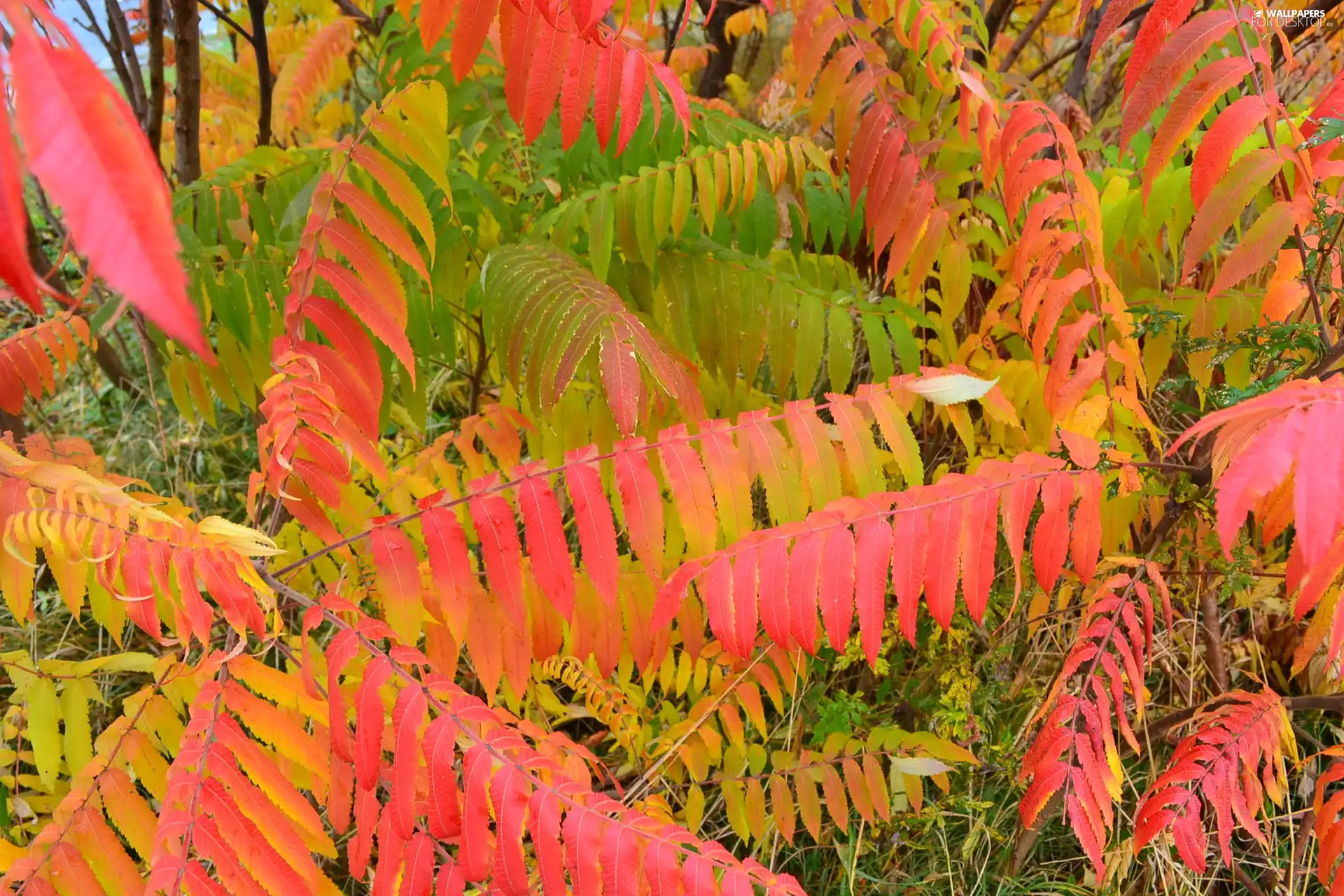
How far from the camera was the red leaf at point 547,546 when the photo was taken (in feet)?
4.23

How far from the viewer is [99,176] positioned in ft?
1.33

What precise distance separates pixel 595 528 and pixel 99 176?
935 mm

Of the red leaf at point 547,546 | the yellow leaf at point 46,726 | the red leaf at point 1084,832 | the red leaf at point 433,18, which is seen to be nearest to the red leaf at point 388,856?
the red leaf at point 547,546

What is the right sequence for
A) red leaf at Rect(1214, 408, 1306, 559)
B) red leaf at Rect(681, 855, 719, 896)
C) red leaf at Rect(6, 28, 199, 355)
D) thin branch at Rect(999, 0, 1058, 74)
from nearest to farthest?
red leaf at Rect(6, 28, 199, 355) < red leaf at Rect(1214, 408, 1306, 559) < red leaf at Rect(681, 855, 719, 896) < thin branch at Rect(999, 0, 1058, 74)

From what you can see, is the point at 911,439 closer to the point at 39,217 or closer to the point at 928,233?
the point at 928,233

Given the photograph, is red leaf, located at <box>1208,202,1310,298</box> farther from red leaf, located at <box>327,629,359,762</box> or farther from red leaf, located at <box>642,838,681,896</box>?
red leaf, located at <box>327,629,359,762</box>

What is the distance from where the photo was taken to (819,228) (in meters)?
2.20

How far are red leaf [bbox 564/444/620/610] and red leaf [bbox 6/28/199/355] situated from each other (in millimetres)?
894

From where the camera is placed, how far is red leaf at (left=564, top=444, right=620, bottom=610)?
1290 mm

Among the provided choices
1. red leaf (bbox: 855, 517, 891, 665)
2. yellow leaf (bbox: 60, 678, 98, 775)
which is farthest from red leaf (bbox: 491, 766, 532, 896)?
yellow leaf (bbox: 60, 678, 98, 775)

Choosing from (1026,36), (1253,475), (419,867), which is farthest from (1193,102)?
(419,867)

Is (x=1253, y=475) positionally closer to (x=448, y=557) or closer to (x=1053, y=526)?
(x=1053, y=526)

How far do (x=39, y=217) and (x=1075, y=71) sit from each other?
3.84 metres

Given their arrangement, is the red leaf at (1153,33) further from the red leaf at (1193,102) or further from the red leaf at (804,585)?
the red leaf at (804,585)
